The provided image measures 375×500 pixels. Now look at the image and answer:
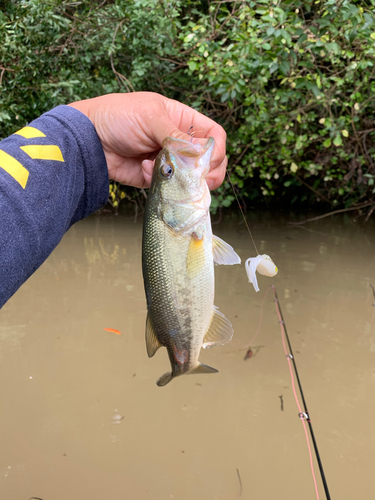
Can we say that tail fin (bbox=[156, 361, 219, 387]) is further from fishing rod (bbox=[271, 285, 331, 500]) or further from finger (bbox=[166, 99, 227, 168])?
fishing rod (bbox=[271, 285, 331, 500])

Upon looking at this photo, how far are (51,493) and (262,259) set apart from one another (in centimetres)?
148

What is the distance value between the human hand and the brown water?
4.72 feet

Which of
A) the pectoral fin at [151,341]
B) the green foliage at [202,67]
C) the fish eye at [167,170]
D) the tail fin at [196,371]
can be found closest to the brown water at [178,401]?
the tail fin at [196,371]

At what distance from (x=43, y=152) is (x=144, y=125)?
1.34 ft

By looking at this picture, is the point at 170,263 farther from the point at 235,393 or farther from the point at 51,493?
the point at 235,393

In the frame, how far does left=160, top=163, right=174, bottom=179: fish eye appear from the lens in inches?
52.8

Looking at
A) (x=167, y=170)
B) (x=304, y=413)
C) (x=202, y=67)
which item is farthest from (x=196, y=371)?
(x=202, y=67)

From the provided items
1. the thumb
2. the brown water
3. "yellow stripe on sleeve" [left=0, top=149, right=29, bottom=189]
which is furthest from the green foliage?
"yellow stripe on sleeve" [left=0, top=149, right=29, bottom=189]

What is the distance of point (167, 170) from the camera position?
4.40 feet

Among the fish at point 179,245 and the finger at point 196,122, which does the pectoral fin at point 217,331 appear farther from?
the finger at point 196,122

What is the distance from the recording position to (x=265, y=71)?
4.50 metres

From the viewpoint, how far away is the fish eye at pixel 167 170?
134 centimetres

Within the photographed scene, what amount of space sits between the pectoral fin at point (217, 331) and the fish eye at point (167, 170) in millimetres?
473

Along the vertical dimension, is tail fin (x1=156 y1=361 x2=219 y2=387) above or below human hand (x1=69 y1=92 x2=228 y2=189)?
below
